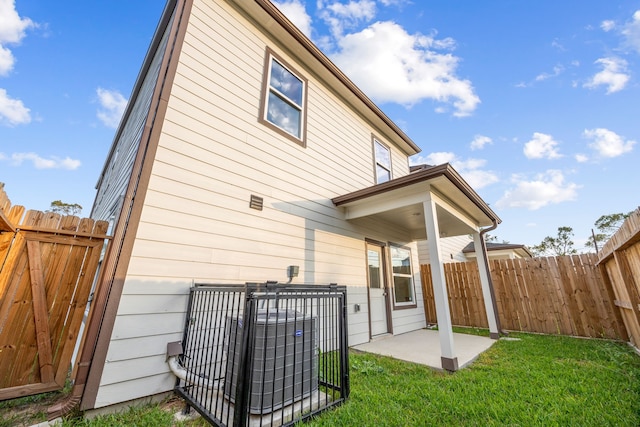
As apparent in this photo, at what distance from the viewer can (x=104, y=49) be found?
18.6 feet

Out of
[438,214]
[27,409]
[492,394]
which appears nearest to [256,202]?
[27,409]

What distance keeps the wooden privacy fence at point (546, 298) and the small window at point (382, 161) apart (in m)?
3.34

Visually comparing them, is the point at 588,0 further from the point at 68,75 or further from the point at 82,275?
the point at 68,75

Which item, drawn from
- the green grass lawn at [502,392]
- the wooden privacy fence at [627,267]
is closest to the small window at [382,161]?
the wooden privacy fence at [627,267]

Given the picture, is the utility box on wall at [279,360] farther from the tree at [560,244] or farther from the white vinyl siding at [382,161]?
the tree at [560,244]

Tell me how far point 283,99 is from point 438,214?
366 cm

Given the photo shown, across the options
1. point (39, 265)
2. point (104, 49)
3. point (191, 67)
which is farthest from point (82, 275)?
point (104, 49)

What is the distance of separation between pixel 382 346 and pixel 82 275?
427cm

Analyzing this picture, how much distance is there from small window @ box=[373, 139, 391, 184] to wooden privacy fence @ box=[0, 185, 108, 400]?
18.5 ft

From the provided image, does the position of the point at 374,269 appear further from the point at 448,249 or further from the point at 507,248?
the point at 507,248

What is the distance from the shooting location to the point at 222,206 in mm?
3020

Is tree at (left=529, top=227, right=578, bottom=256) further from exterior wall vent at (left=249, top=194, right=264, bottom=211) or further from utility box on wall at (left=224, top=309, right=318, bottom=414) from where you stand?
utility box on wall at (left=224, top=309, right=318, bottom=414)

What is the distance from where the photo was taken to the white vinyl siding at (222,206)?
2.29 m

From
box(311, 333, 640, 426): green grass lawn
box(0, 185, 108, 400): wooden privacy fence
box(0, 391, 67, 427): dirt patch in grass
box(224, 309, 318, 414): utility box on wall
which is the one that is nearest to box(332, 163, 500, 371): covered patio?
box(311, 333, 640, 426): green grass lawn
